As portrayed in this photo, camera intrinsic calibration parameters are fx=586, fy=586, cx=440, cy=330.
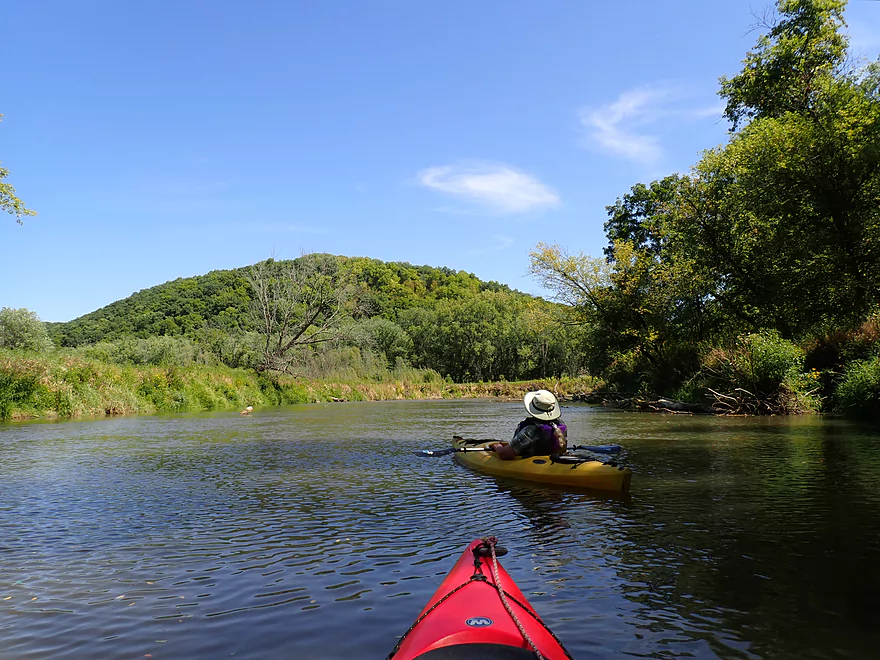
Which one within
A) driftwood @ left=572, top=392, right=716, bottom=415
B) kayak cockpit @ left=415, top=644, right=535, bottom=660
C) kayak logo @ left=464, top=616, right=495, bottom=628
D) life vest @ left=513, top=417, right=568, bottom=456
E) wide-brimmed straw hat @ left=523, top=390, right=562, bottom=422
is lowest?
driftwood @ left=572, top=392, right=716, bottom=415

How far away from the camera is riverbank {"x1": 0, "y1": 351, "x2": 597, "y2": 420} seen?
19.5 m

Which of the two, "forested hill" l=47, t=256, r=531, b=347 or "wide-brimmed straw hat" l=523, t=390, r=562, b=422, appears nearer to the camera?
"wide-brimmed straw hat" l=523, t=390, r=562, b=422

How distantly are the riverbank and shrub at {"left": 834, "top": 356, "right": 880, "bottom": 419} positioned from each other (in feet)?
73.2

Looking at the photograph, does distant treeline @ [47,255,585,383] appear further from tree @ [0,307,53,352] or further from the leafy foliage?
the leafy foliage

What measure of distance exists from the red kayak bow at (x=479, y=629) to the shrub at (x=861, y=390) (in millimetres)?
16058

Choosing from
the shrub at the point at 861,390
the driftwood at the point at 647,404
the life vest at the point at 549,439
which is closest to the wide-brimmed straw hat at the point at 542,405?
the life vest at the point at 549,439

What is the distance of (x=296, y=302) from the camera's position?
35125mm

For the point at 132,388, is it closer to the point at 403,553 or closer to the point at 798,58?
the point at 403,553

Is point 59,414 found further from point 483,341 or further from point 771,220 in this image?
point 483,341

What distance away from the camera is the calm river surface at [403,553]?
3607mm

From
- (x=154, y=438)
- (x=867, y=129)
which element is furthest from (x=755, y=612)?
(x=867, y=129)

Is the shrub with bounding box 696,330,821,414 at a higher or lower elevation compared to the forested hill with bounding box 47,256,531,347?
lower

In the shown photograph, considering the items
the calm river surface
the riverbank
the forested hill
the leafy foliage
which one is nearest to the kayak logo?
the calm river surface

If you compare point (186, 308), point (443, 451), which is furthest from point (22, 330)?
point (443, 451)
